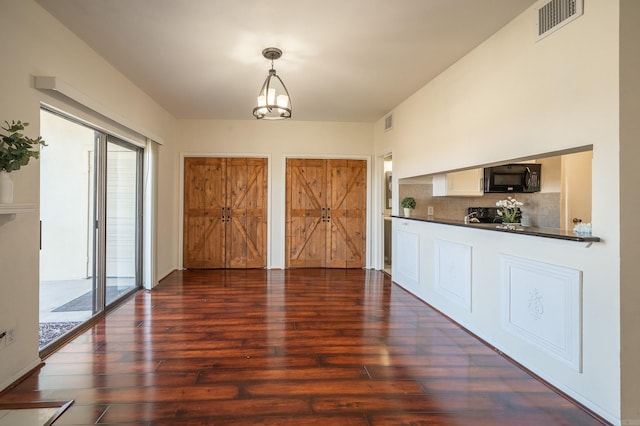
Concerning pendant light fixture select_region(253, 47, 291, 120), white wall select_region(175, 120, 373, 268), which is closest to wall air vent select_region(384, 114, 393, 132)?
white wall select_region(175, 120, 373, 268)

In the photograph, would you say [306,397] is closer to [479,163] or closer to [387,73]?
[479,163]

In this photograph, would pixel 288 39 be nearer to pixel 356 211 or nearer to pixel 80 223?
pixel 80 223

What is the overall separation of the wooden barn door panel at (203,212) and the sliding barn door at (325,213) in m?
1.25

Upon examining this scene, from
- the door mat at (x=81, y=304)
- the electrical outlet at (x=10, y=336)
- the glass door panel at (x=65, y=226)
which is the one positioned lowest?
the door mat at (x=81, y=304)

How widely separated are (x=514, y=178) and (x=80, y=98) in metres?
5.12

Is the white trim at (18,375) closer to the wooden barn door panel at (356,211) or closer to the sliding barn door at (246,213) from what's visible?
the sliding barn door at (246,213)

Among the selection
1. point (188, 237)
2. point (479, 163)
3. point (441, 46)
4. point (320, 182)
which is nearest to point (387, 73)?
point (441, 46)

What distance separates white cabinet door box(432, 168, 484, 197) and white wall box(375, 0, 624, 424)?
913 millimetres

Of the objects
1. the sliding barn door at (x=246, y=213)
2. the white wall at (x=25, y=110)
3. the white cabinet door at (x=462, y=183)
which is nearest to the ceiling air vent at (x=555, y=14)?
the white cabinet door at (x=462, y=183)

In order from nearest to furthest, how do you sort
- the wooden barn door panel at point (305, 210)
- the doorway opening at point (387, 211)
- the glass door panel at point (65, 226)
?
the glass door panel at point (65, 226) → the wooden barn door panel at point (305, 210) → the doorway opening at point (387, 211)

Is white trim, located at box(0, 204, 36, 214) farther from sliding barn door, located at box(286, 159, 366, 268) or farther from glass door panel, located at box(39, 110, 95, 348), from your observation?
sliding barn door, located at box(286, 159, 366, 268)

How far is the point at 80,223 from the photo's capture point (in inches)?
130

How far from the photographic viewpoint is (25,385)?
7.34 ft

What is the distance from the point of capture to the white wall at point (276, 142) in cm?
604
